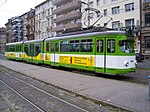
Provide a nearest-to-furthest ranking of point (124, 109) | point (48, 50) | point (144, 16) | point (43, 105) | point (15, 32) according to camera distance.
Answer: point (124, 109) < point (43, 105) < point (48, 50) < point (144, 16) < point (15, 32)

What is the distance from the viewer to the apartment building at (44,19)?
68062mm

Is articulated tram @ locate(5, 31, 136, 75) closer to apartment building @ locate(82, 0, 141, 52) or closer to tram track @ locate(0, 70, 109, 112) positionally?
tram track @ locate(0, 70, 109, 112)

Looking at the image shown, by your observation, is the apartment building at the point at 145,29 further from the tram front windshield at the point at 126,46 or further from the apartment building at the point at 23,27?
the apartment building at the point at 23,27

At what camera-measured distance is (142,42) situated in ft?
126

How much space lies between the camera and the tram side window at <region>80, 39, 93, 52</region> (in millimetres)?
15463

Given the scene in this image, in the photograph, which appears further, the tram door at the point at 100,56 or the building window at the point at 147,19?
the building window at the point at 147,19

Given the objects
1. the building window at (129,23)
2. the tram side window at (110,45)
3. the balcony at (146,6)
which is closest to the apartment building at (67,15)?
the building window at (129,23)

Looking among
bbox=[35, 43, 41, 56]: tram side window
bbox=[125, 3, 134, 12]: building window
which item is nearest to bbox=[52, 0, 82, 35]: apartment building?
bbox=[125, 3, 134, 12]: building window

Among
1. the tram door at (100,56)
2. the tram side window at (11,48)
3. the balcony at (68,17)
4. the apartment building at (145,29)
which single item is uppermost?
the balcony at (68,17)

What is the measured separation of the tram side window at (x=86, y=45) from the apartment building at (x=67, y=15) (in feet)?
114

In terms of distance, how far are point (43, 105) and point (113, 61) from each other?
669cm

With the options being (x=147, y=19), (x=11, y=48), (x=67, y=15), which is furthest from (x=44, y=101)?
(x=67, y=15)

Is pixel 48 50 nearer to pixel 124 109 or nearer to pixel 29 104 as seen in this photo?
pixel 29 104

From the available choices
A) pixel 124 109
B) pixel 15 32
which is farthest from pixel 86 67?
pixel 15 32
